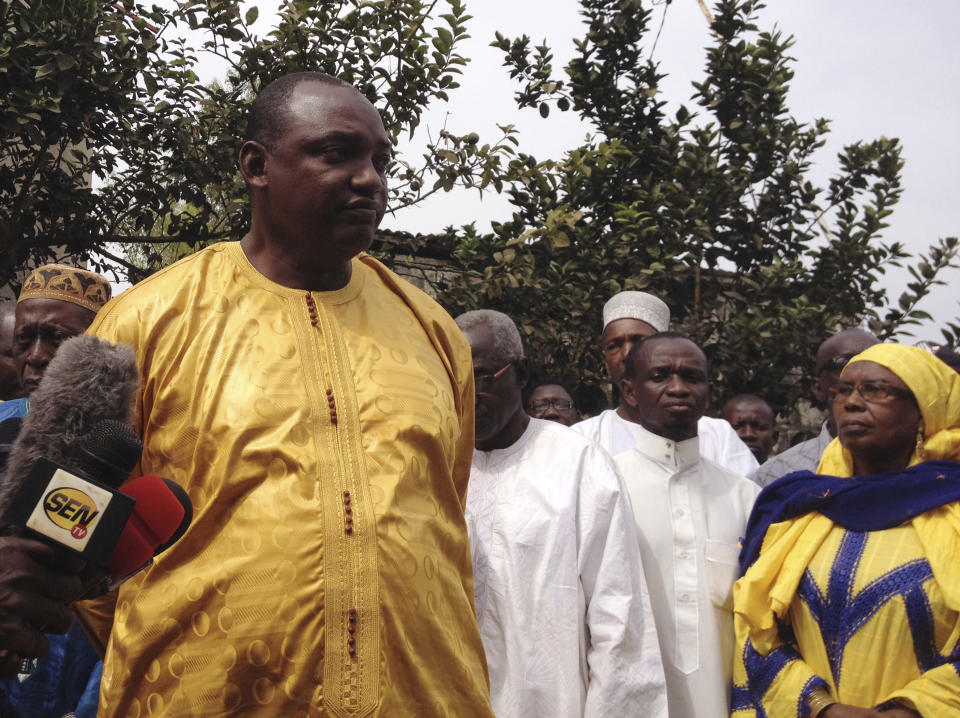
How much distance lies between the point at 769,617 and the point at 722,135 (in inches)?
231

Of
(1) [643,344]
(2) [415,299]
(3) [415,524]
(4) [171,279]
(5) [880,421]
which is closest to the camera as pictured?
(3) [415,524]

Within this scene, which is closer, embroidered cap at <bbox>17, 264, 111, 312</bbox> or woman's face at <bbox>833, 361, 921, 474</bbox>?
embroidered cap at <bbox>17, 264, 111, 312</bbox>

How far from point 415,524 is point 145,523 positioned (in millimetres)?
970

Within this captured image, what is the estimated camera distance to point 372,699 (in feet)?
7.48

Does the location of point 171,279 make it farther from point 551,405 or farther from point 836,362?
point 551,405

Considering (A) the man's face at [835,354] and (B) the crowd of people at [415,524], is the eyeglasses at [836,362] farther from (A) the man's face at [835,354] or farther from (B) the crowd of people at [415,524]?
(B) the crowd of people at [415,524]

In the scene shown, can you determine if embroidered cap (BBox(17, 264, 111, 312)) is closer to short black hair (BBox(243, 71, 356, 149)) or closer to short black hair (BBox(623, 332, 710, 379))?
short black hair (BBox(243, 71, 356, 149))

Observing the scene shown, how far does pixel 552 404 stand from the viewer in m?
6.90

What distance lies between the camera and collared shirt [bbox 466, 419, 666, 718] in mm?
3828

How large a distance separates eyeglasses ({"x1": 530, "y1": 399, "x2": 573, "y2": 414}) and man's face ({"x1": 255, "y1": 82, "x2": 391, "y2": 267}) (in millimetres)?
4258

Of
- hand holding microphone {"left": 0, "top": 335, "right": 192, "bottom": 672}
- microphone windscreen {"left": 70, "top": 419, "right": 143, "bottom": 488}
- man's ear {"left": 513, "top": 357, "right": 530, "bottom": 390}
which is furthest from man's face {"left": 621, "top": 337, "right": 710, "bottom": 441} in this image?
microphone windscreen {"left": 70, "top": 419, "right": 143, "bottom": 488}

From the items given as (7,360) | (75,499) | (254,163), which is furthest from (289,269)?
(7,360)

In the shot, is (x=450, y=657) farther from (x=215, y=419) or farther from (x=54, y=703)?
(x=54, y=703)

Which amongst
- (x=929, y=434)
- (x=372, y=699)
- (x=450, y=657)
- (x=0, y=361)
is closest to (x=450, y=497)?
(x=450, y=657)
